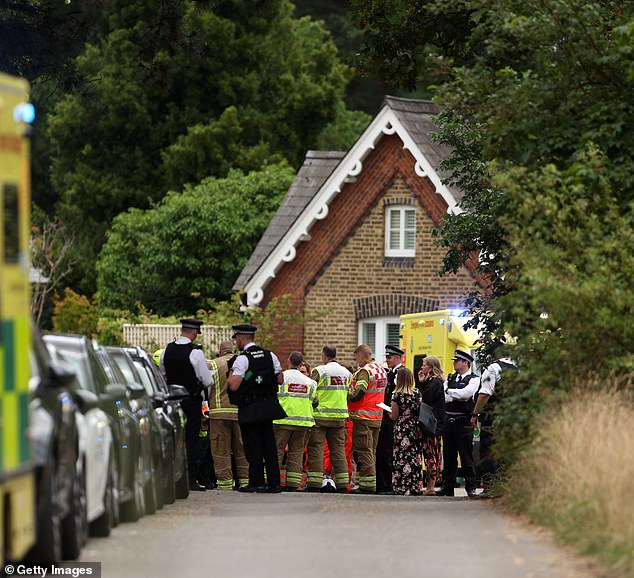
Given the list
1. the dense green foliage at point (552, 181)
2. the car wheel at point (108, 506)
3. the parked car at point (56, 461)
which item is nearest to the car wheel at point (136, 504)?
the car wheel at point (108, 506)

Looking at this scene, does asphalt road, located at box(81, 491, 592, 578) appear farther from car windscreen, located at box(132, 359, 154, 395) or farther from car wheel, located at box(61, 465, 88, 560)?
car windscreen, located at box(132, 359, 154, 395)

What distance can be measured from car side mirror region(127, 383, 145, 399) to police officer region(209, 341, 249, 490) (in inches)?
227

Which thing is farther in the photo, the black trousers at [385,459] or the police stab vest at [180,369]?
the black trousers at [385,459]

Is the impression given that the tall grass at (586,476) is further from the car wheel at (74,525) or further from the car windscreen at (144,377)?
the car windscreen at (144,377)

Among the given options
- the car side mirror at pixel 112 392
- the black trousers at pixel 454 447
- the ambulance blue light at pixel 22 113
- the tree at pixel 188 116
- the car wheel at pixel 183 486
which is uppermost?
the tree at pixel 188 116

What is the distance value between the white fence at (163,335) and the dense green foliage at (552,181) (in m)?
17.6

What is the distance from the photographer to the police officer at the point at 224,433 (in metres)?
21.3

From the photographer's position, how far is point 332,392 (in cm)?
2256

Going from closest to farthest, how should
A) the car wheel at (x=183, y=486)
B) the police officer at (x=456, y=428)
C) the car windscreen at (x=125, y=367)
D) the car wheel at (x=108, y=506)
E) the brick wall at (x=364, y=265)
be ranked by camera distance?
the car wheel at (x=108, y=506) → the car windscreen at (x=125, y=367) → the car wheel at (x=183, y=486) → the police officer at (x=456, y=428) → the brick wall at (x=364, y=265)

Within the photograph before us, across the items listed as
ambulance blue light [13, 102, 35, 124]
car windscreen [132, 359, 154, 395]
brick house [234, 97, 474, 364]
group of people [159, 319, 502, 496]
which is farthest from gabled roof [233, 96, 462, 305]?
ambulance blue light [13, 102, 35, 124]

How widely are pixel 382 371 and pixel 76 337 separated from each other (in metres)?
10.1

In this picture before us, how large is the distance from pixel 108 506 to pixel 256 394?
23.7 ft

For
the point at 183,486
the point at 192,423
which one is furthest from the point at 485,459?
the point at 183,486

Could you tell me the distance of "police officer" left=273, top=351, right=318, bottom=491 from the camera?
72.1 feet
